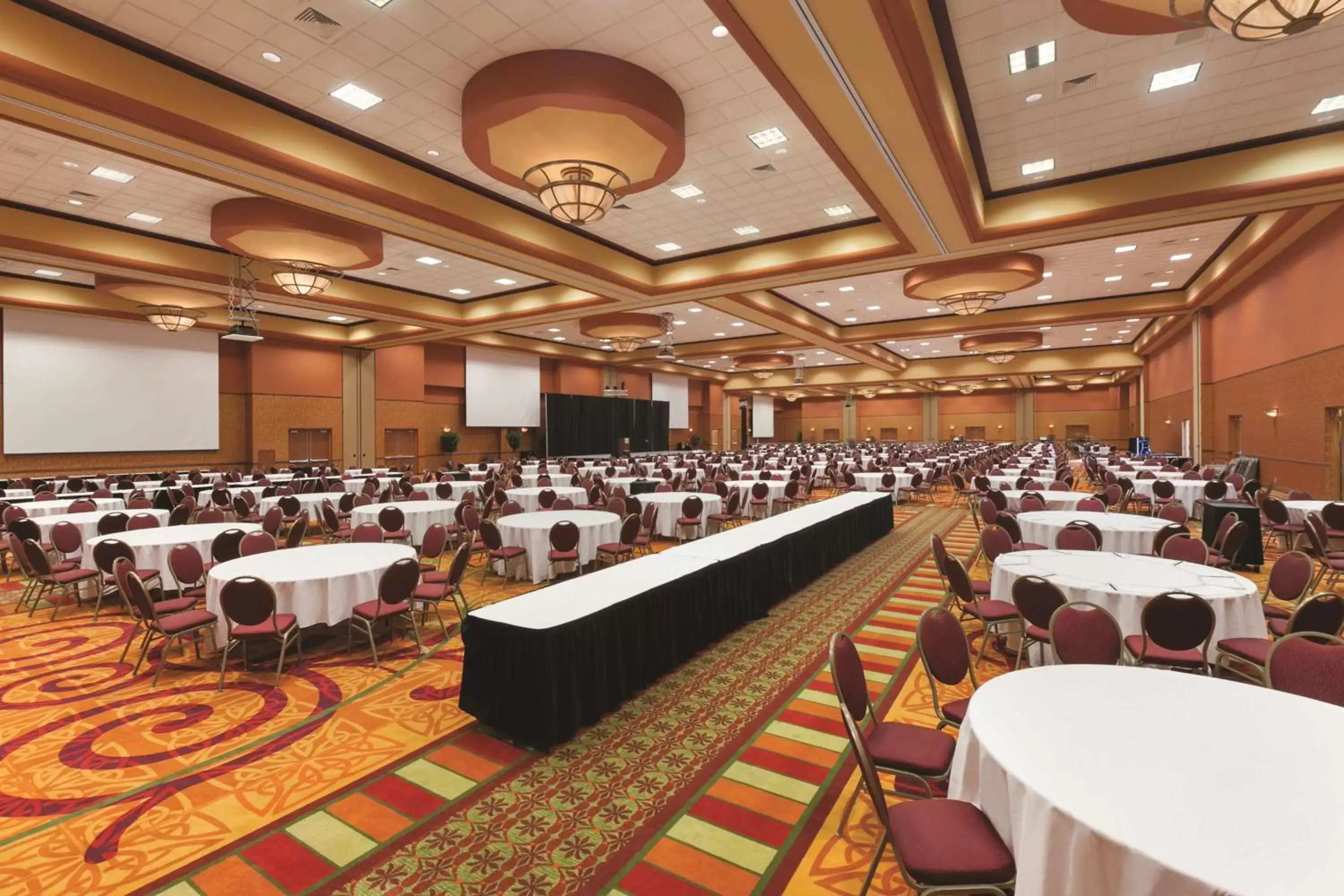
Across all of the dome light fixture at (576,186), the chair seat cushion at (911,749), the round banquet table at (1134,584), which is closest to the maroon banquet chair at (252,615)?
the chair seat cushion at (911,749)

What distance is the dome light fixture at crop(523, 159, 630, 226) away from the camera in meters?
6.17

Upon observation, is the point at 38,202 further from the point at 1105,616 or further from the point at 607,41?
the point at 1105,616

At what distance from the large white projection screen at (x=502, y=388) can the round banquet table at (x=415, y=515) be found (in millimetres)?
12806

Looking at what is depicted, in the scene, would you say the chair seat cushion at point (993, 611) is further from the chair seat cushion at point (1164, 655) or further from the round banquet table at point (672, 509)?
the round banquet table at point (672, 509)

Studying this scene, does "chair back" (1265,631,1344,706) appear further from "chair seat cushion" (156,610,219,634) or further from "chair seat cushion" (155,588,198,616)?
"chair seat cushion" (155,588,198,616)

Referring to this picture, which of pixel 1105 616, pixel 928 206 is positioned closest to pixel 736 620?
pixel 1105 616

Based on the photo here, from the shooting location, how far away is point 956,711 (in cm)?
330

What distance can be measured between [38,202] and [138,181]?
2117mm

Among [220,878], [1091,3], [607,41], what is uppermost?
[607,41]

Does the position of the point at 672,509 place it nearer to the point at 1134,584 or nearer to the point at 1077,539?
the point at 1077,539

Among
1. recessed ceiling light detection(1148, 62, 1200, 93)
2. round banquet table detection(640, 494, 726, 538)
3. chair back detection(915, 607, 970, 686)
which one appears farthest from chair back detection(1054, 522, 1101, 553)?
round banquet table detection(640, 494, 726, 538)

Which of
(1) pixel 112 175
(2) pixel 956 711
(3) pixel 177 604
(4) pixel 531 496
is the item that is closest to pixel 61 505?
(1) pixel 112 175

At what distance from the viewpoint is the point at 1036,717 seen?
8.04 ft

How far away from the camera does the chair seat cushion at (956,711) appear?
3260 mm
